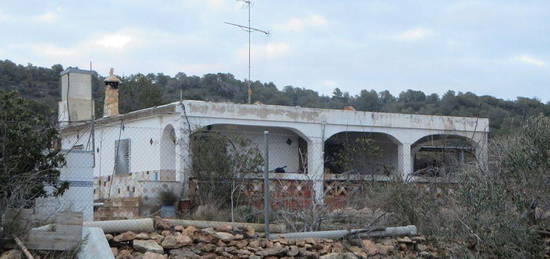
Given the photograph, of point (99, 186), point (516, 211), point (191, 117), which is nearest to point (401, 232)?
point (516, 211)

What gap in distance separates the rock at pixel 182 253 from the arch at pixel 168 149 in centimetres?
782

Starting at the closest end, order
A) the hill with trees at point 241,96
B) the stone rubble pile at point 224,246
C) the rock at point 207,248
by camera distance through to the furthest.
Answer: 1. the stone rubble pile at point 224,246
2. the rock at point 207,248
3. the hill with trees at point 241,96

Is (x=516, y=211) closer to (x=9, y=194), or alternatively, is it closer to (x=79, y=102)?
(x=9, y=194)

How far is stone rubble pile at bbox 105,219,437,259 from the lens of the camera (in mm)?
11102

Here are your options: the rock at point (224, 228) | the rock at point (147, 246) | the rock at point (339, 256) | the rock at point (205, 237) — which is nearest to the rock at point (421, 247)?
the rock at point (339, 256)

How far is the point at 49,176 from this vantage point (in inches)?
466

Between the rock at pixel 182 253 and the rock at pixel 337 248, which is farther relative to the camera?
the rock at pixel 337 248

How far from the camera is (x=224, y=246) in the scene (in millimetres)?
11750

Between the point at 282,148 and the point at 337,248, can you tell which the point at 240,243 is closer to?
the point at 337,248

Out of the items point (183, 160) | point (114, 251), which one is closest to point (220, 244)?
point (114, 251)

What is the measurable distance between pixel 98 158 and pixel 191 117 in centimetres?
442

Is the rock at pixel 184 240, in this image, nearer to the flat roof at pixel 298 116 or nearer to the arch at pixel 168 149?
the flat roof at pixel 298 116

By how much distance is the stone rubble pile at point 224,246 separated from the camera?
36.4 ft

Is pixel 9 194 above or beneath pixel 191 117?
beneath
